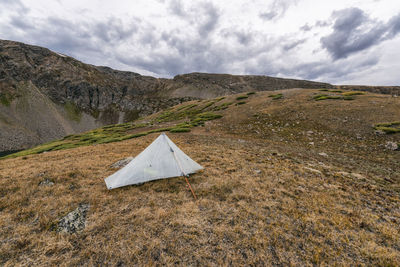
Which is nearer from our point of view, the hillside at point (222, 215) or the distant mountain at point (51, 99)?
the hillside at point (222, 215)

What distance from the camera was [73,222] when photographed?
575 centimetres

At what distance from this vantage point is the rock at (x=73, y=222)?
17.9ft

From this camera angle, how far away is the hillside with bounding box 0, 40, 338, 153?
360 feet

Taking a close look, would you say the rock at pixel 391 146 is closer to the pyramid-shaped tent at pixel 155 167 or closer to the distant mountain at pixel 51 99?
the pyramid-shaped tent at pixel 155 167

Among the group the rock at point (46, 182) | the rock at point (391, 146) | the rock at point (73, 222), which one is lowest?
the rock at point (391, 146)

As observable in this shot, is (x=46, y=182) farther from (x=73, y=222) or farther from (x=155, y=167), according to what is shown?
(x=155, y=167)

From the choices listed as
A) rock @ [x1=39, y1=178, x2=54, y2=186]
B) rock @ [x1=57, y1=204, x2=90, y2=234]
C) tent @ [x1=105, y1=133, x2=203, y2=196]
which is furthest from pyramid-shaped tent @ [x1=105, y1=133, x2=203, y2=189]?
rock @ [x1=39, y1=178, x2=54, y2=186]

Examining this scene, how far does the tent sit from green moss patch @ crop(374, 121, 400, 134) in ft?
69.8

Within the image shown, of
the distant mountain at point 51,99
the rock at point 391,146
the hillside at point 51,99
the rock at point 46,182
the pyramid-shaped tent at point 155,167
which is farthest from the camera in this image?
the distant mountain at point 51,99

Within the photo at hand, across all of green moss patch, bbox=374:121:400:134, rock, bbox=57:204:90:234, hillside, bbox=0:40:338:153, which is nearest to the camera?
rock, bbox=57:204:90:234

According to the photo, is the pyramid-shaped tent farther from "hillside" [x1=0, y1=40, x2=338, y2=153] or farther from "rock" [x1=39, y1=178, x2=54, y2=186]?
"hillside" [x1=0, y1=40, x2=338, y2=153]

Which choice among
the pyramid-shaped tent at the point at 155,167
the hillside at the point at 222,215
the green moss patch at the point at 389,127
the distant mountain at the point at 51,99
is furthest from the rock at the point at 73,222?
the distant mountain at the point at 51,99

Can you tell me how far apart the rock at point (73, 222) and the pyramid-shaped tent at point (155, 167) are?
165cm

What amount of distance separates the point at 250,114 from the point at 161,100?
585 ft
